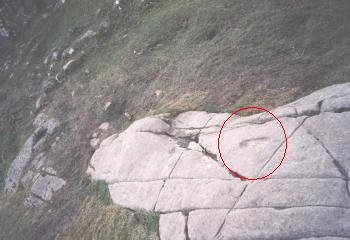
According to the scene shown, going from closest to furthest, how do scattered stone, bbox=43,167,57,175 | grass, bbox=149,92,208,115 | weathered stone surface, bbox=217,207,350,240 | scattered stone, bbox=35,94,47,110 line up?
1. weathered stone surface, bbox=217,207,350,240
2. grass, bbox=149,92,208,115
3. scattered stone, bbox=43,167,57,175
4. scattered stone, bbox=35,94,47,110

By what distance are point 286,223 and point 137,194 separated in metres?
4.31

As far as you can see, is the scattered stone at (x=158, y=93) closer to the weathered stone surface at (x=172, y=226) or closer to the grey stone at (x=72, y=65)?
the weathered stone surface at (x=172, y=226)

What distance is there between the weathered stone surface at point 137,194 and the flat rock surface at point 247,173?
27 millimetres

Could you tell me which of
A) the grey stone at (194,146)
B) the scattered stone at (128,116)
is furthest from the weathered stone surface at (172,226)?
the scattered stone at (128,116)

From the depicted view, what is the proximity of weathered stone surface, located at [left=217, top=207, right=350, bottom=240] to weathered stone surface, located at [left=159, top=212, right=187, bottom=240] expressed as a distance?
1039mm

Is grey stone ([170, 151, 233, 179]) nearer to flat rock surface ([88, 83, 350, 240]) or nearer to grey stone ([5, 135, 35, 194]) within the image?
flat rock surface ([88, 83, 350, 240])

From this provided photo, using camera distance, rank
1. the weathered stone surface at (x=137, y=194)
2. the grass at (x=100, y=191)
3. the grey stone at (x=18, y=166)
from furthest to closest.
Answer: the grey stone at (x=18, y=166)
the grass at (x=100, y=191)
the weathered stone surface at (x=137, y=194)

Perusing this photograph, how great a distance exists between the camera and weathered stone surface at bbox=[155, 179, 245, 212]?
7578 mm

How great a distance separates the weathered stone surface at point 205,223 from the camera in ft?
23.9

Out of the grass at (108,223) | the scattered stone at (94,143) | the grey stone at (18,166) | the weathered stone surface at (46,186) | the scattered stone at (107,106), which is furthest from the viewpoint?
the grey stone at (18,166)

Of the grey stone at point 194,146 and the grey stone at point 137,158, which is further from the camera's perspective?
the grey stone at point 137,158

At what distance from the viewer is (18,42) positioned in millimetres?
22250

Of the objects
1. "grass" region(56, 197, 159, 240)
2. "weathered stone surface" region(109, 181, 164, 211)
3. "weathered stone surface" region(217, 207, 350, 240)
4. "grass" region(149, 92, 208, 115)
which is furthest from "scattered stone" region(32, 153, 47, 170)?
"weathered stone surface" region(217, 207, 350, 240)

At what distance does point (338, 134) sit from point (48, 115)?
12.2 m
